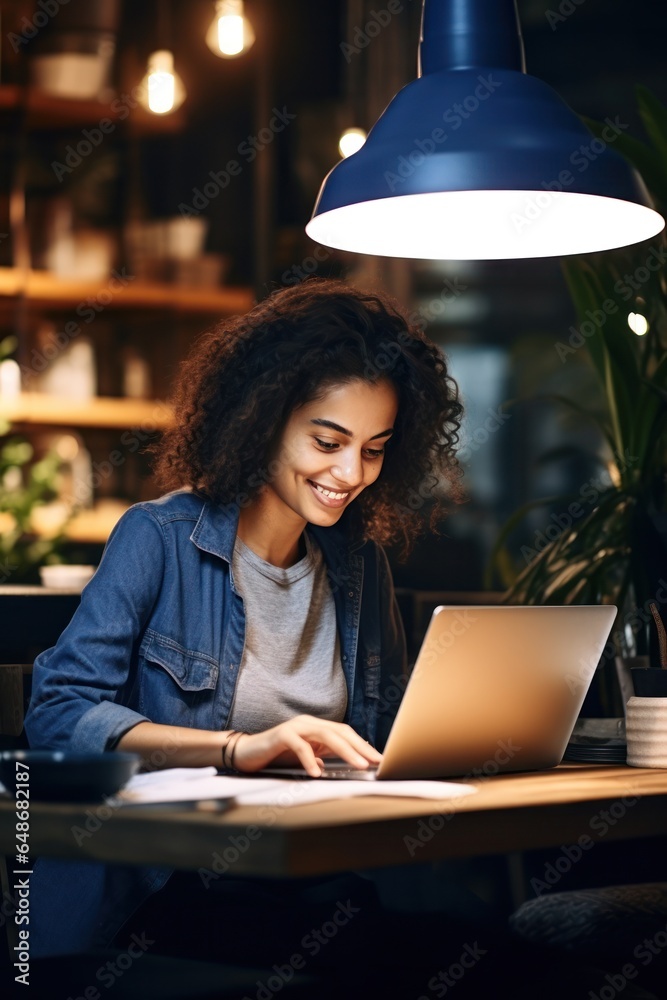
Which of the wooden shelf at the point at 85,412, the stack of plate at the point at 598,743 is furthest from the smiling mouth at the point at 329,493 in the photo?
the wooden shelf at the point at 85,412

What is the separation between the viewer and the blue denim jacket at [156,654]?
1.52 m

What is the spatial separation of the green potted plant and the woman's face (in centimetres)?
66

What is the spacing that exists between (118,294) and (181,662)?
2.92 m

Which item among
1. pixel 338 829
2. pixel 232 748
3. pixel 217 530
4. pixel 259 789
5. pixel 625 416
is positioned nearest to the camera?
pixel 338 829

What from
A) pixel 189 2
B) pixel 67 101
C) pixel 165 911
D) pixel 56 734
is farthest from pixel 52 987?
pixel 189 2

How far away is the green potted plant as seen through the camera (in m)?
2.44

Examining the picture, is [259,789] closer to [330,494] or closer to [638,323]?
[330,494]

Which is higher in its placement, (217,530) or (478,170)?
(478,170)

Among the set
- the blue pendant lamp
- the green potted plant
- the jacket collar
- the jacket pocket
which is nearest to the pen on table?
the jacket pocket

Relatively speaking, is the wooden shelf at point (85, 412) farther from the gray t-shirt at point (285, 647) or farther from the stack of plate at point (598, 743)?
the stack of plate at point (598, 743)

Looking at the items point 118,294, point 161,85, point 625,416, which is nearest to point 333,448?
point 625,416

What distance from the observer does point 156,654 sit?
68.9 inches

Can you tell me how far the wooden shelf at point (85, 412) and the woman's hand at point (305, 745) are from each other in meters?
2.84

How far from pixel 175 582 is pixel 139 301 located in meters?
2.89
